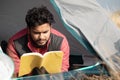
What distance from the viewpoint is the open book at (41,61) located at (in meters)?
2.01

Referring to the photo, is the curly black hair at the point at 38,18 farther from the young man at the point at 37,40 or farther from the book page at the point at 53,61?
the book page at the point at 53,61

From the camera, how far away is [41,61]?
6.70 ft

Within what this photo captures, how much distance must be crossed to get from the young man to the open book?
0.06 meters

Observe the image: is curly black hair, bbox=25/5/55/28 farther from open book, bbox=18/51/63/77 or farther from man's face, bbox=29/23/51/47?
open book, bbox=18/51/63/77

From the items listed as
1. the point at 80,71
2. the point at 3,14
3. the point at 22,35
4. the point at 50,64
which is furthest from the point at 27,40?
the point at 3,14

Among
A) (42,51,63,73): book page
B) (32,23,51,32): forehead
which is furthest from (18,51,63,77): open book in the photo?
(32,23,51,32): forehead

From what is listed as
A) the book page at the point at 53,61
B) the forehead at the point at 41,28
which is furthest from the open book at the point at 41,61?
the forehead at the point at 41,28

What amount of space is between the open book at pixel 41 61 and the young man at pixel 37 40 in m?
0.06

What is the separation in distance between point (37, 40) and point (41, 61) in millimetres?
116

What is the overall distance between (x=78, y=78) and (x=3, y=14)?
994 millimetres

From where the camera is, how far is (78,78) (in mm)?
2008

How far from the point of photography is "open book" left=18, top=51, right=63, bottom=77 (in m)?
2.01

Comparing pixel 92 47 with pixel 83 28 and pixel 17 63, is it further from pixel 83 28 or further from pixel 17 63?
pixel 17 63

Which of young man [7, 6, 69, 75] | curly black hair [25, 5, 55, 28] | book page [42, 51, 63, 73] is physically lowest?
book page [42, 51, 63, 73]
